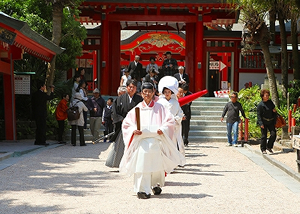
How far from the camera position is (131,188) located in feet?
28.8

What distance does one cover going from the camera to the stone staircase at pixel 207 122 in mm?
19141

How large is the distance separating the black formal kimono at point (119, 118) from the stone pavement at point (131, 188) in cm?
31

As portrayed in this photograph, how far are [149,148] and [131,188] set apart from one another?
109cm

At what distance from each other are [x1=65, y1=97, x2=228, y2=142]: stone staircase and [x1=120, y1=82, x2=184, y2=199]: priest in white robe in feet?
35.3

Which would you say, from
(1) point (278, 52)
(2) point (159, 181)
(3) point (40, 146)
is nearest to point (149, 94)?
(2) point (159, 181)

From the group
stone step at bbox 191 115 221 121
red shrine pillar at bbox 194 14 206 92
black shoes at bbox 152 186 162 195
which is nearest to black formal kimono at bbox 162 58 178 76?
stone step at bbox 191 115 221 121

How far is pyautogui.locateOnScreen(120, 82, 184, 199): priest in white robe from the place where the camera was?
25.9ft

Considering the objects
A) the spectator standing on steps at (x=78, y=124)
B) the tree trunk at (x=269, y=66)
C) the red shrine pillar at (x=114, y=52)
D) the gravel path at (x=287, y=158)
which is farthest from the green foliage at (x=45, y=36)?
the gravel path at (x=287, y=158)

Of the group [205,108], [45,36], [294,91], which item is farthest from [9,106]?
[294,91]

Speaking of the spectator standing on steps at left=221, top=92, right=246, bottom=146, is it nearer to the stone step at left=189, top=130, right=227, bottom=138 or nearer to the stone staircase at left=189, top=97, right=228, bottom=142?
the stone staircase at left=189, top=97, right=228, bottom=142

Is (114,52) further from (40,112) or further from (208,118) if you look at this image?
(40,112)

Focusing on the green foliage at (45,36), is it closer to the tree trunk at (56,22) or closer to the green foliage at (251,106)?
the tree trunk at (56,22)

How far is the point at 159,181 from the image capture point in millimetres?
8094

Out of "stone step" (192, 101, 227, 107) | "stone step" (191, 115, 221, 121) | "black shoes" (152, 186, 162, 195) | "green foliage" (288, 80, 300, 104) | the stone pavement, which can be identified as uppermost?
"green foliage" (288, 80, 300, 104)
